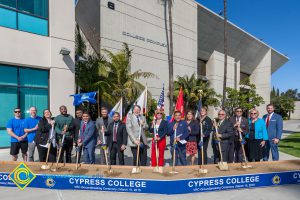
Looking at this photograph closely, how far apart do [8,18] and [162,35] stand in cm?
1379

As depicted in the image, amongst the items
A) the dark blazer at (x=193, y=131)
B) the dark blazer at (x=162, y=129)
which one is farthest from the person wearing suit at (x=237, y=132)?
the dark blazer at (x=162, y=129)

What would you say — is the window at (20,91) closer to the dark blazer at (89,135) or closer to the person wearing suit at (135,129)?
the dark blazer at (89,135)

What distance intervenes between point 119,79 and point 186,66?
1149 cm

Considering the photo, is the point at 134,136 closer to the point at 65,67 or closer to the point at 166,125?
the point at 166,125

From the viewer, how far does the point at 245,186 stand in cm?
484

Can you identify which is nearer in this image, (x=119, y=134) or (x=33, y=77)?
(x=119, y=134)

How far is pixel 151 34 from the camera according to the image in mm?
19766

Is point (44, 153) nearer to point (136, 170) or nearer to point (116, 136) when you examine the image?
point (116, 136)

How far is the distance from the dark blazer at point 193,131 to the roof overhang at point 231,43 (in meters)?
22.2

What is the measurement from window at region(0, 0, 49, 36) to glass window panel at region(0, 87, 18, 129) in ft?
9.24

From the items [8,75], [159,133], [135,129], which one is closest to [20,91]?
[8,75]

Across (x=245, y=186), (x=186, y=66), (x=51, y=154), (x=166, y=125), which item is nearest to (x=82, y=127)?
(x=51, y=154)

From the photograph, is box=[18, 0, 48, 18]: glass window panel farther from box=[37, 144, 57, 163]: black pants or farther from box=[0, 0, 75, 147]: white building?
box=[37, 144, 57, 163]: black pants

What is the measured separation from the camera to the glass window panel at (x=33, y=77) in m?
10.1
